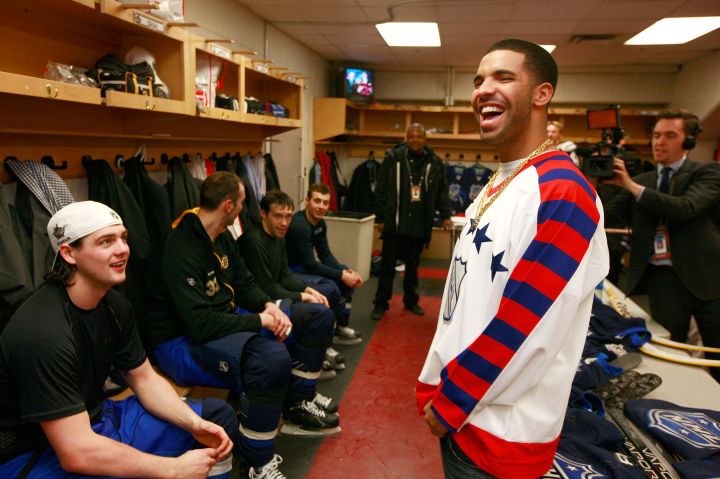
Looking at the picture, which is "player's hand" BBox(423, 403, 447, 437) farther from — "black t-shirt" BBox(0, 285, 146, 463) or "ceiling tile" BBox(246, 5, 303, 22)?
"ceiling tile" BBox(246, 5, 303, 22)

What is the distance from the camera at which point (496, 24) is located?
413cm

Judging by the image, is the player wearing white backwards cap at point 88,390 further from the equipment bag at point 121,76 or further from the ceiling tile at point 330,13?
the ceiling tile at point 330,13

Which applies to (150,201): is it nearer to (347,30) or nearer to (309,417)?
(309,417)

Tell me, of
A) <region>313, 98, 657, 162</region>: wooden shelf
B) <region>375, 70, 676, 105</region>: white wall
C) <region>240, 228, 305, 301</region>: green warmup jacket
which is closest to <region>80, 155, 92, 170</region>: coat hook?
<region>240, 228, 305, 301</region>: green warmup jacket

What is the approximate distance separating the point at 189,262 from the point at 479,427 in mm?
1415

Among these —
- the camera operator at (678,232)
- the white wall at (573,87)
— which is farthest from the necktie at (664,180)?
the white wall at (573,87)

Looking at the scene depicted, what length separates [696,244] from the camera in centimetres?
230

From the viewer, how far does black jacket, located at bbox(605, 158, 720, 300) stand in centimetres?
225

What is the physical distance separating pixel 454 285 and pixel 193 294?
1.23 meters

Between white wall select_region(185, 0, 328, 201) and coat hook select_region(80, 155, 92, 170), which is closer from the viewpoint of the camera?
coat hook select_region(80, 155, 92, 170)

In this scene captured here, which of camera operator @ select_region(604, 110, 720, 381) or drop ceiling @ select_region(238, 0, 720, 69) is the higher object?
drop ceiling @ select_region(238, 0, 720, 69)

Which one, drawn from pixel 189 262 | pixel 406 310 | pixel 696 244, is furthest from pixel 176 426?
pixel 406 310

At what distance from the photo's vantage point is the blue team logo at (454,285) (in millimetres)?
1150

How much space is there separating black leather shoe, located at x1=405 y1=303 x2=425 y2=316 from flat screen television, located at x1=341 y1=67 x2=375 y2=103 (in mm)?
3181
